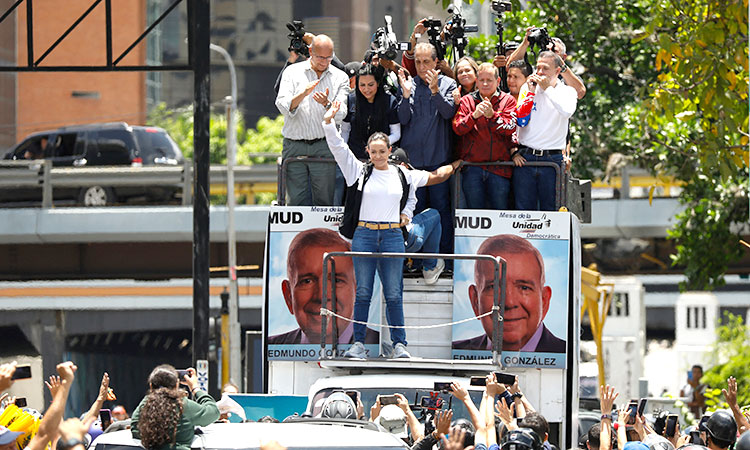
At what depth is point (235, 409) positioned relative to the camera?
10.8 meters

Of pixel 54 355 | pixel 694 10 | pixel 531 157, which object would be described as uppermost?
pixel 694 10

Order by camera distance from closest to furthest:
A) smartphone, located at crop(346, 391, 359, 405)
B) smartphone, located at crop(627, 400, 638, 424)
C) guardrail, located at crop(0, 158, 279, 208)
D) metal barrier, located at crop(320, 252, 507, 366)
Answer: smartphone, located at crop(627, 400, 638, 424) < smartphone, located at crop(346, 391, 359, 405) < metal barrier, located at crop(320, 252, 507, 366) < guardrail, located at crop(0, 158, 279, 208)

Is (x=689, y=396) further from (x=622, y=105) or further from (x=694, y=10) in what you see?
(x=694, y=10)

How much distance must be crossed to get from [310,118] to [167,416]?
5.82 meters

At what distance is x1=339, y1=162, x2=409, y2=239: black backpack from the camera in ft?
38.5

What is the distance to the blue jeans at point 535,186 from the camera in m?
12.3

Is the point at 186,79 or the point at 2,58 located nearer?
the point at 2,58

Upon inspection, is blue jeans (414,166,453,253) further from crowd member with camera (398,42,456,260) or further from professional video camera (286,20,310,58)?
professional video camera (286,20,310,58)

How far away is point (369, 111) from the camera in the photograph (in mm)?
12445

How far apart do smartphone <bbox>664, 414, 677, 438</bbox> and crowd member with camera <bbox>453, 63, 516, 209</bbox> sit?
3.02 metres

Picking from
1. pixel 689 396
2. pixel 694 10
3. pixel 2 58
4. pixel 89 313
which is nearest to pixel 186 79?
pixel 2 58

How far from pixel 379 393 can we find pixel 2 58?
54.6 metres

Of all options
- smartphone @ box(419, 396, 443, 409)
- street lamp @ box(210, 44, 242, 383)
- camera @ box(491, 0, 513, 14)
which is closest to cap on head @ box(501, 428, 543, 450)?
smartphone @ box(419, 396, 443, 409)

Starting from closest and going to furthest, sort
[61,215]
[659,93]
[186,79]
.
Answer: [659,93], [61,215], [186,79]
